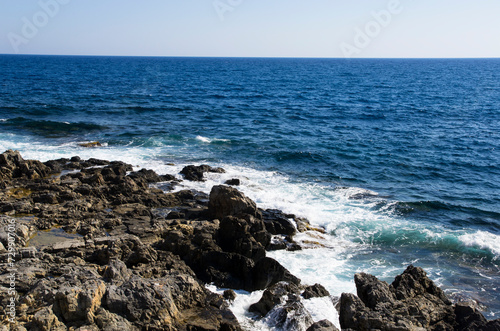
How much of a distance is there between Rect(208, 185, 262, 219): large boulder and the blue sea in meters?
2.90

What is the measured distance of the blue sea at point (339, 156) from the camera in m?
20.2

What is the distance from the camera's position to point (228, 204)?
20688 millimetres

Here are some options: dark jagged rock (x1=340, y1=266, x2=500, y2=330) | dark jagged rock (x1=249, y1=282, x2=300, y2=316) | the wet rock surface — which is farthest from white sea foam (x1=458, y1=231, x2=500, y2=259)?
dark jagged rock (x1=249, y1=282, x2=300, y2=316)

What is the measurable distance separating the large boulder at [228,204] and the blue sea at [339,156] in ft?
9.52

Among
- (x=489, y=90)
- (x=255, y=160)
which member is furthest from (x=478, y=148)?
(x=489, y=90)

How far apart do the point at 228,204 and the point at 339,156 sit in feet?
62.3

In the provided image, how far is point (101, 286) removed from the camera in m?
11.4

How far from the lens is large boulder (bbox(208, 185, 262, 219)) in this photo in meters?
20.6

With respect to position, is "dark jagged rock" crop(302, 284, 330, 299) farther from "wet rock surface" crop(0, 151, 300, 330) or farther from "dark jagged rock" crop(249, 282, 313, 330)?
"wet rock surface" crop(0, 151, 300, 330)

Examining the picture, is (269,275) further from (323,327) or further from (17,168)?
(17,168)

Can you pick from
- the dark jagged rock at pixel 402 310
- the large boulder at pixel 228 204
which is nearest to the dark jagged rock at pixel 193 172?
the large boulder at pixel 228 204

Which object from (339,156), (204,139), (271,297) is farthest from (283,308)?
(204,139)

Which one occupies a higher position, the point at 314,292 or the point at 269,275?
the point at 269,275

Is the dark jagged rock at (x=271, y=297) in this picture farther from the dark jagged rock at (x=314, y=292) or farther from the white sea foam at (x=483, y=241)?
the white sea foam at (x=483, y=241)
